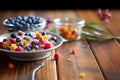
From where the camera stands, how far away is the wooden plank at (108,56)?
1.05 metres

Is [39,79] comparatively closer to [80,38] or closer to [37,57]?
[37,57]

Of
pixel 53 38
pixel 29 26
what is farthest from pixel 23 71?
pixel 29 26

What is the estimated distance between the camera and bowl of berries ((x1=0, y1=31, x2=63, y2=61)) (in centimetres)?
111

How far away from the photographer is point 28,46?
44.9 inches

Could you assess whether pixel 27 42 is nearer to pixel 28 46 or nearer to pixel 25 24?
pixel 28 46

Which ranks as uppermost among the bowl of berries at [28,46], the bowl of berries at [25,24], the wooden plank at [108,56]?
the bowl of berries at [28,46]
